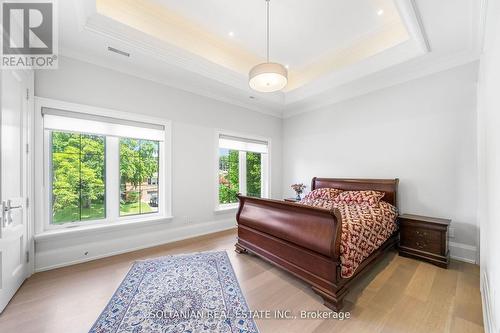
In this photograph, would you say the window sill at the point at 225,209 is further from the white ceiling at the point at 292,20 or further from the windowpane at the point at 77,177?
the white ceiling at the point at 292,20

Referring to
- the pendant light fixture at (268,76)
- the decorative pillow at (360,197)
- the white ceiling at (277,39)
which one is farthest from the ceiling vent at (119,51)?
the decorative pillow at (360,197)

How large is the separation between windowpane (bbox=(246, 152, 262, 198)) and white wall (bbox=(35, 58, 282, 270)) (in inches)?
22.7

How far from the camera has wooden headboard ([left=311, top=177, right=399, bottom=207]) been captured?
10.5 ft

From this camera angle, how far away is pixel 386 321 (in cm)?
164

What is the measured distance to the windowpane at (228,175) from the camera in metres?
4.28

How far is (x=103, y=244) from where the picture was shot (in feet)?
9.23

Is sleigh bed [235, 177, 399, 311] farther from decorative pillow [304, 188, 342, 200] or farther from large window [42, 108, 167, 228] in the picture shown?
large window [42, 108, 167, 228]

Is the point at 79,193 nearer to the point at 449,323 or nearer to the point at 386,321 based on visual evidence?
the point at 386,321

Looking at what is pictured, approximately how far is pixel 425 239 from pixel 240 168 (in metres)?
3.33

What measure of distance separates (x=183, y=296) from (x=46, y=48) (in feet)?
10.8

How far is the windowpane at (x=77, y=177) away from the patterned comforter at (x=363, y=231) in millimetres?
3207

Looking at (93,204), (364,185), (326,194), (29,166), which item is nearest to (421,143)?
(364,185)

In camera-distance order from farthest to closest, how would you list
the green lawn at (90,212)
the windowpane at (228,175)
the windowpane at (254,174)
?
the windowpane at (254,174), the windowpane at (228,175), the green lawn at (90,212)

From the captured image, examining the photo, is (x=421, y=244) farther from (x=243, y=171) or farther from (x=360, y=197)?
(x=243, y=171)
